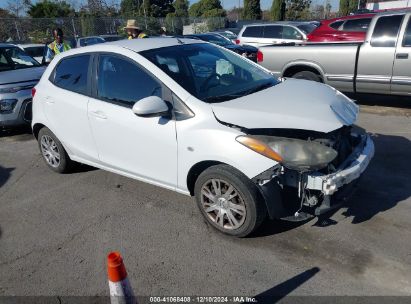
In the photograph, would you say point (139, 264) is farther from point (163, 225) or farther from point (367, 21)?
point (367, 21)

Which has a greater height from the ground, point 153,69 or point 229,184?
point 153,69

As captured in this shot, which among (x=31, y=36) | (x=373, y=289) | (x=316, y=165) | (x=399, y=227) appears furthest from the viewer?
(x=31, y=36)

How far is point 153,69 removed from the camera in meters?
3.87

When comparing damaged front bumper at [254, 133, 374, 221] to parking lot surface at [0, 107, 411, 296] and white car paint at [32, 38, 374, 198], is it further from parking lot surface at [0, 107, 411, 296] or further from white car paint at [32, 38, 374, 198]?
parking lot surface at [0, 107, 411, 296]

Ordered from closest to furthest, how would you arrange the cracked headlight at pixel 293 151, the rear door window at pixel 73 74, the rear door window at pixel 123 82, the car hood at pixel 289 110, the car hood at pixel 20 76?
1. the cracked headlight at pixel 293 151
2. the car hood at pixel 289 110
3. the rear door window at pixel 123 82
4. the rear door window at pixel 73 74
5. the car hood at pixel 20 76

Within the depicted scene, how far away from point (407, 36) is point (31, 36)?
75.9ft

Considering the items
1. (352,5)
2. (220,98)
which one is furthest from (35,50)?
(352,5)

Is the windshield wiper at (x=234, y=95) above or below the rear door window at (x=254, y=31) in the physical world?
below

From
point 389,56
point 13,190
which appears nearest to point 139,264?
point 13,190

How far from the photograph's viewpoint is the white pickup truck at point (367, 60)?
23.2 feet

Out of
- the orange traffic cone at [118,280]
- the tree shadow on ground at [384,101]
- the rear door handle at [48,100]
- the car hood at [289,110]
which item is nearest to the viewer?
the orange traffic cone at [118,280]

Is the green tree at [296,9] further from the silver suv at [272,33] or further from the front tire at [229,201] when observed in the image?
the front tire at [229,201]

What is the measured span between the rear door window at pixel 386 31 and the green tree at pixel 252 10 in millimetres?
34673

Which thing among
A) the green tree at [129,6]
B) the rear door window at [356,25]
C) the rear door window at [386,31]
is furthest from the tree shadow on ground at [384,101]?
the green tree at [129,6]
